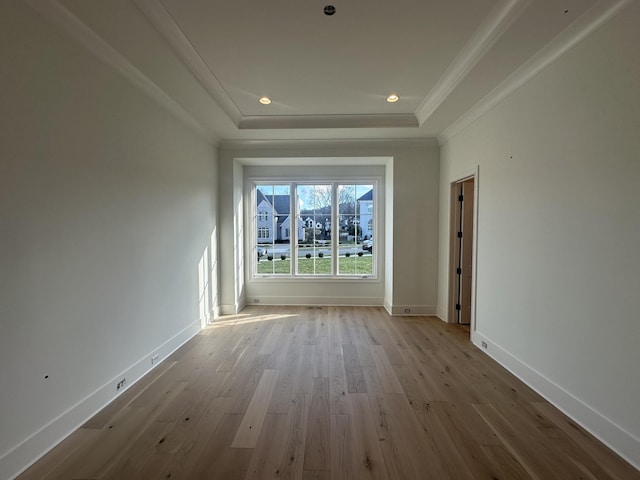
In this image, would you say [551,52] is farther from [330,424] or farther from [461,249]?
[330,424]

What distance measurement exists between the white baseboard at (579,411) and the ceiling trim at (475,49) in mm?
2770

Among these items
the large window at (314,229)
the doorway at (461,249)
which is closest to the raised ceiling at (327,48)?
the doorway at (461,249)

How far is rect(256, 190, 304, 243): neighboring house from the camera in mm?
5457

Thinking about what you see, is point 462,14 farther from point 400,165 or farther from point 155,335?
point 155,335

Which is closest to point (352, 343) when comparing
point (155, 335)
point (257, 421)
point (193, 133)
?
point (257, 421)

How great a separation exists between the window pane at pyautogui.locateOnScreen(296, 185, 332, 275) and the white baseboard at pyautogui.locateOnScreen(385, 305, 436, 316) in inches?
56.0

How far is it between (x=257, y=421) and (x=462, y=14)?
10.9ft

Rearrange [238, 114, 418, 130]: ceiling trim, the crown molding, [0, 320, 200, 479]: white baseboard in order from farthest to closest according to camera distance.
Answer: the crown molding → [238, 114, 418, 130]: ceiling trim → [0, 320, 200, 479]: white baseboard

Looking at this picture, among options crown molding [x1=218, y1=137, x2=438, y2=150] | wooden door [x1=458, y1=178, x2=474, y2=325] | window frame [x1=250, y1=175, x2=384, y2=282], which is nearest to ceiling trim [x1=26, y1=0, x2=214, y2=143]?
crown molding [x1=218, y1=137, x2=438, y2=150]

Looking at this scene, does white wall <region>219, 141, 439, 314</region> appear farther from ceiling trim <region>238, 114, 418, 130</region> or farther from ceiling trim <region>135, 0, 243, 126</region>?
ceiling trim <region>135, 0, 243, 126</region>

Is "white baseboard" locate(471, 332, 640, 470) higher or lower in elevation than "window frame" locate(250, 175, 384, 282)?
lower

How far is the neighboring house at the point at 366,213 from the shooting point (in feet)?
17.6

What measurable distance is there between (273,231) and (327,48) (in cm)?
354

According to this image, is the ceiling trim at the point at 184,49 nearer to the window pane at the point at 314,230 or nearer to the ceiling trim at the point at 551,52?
the window pane at the point at 314,230
